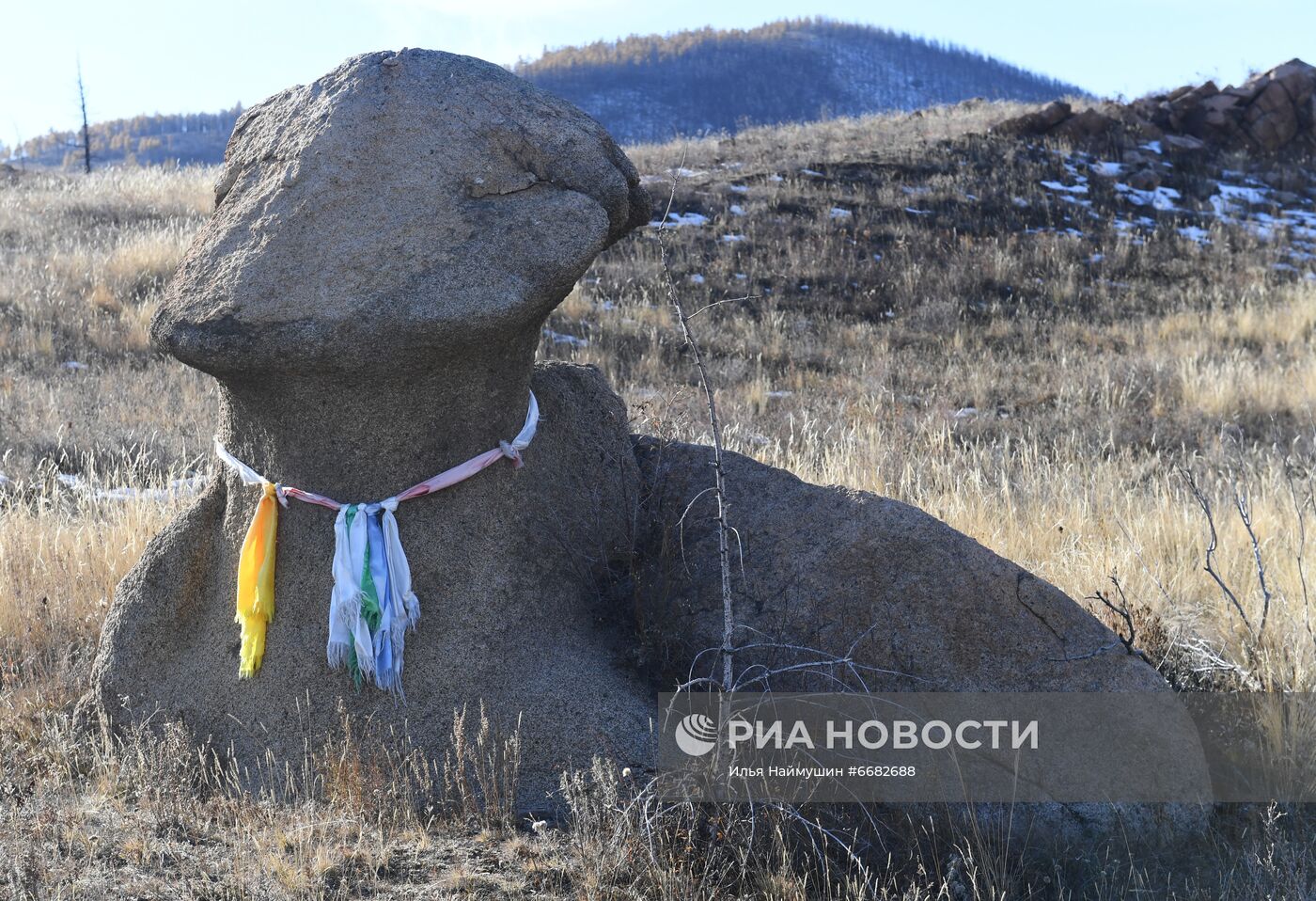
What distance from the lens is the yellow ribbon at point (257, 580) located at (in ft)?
10.1

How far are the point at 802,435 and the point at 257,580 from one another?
5778 mm

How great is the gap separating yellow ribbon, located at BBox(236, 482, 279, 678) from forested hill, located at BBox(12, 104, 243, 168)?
198 ft

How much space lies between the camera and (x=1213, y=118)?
73.9 ft

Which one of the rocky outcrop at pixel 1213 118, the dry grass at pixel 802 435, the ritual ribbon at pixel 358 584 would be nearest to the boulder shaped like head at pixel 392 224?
the ritual ribbon at pixel 358 584

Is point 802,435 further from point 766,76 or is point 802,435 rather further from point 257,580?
point 766,76

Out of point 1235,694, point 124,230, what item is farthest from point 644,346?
point 1235,694

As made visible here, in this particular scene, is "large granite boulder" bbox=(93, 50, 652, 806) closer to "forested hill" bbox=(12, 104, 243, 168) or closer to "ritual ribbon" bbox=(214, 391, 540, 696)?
"ritual ribbon" bbox=(214, 391, 540, 696)

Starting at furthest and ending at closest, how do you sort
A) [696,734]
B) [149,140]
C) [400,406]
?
1. [149,140]
2. [400,406]
3. [696,734]

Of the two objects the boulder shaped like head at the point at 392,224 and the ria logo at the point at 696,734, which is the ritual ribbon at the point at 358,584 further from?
the ria logo at the point at 696,734

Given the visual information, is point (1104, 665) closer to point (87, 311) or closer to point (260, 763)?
point (260, 763)

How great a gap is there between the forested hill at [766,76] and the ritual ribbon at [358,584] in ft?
233

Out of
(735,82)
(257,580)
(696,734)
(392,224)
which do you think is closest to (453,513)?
(257,580)

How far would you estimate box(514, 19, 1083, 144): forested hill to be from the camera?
7956 centimetres

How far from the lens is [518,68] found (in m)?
70.2
